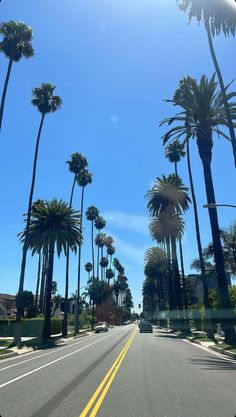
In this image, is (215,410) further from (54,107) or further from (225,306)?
(54,107)

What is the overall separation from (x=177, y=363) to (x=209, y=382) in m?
5.72

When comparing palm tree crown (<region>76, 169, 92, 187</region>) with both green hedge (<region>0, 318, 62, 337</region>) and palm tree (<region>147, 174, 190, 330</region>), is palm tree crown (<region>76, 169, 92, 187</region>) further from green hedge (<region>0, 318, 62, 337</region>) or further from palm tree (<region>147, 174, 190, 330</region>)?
green hedge (<region>0, 318, 62, 337</region>)

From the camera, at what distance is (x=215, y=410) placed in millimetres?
8852

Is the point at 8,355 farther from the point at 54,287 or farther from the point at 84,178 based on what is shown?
the point at 54,287

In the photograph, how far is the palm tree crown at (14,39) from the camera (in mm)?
34844

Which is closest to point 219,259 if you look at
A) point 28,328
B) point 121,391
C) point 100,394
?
point 121,391

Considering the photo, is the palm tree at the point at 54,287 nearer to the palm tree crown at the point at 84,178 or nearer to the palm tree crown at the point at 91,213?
the palm tree crown at the point at 91,213

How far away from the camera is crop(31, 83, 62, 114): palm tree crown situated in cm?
4300

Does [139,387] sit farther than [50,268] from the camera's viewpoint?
No

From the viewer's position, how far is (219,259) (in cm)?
2839

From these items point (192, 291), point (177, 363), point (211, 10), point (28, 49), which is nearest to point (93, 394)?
point (177, 363)

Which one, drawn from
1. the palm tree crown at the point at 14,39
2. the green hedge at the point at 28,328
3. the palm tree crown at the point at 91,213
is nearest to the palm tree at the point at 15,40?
the palm tree crown at the point at 14,39

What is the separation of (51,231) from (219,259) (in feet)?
64.6

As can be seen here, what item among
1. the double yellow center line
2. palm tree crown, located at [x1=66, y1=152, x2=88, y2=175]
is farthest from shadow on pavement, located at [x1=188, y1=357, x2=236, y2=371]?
palm tree crown, located at [x1=66, y1=152, x2=88, y2=175]
